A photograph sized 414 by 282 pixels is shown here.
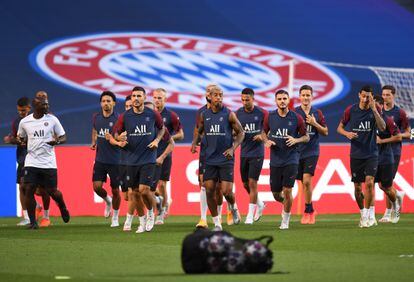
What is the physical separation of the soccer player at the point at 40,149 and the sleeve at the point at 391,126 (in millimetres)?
6080

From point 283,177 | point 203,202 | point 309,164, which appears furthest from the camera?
point 309,164

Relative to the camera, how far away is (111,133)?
21.3 m

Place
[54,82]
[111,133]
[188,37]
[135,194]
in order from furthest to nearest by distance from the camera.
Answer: [188,37]
[54,82]
[111,133]
[135,194]

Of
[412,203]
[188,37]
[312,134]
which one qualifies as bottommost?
[412,203]

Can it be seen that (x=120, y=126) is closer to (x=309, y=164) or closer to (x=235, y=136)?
(x=235, y=136)

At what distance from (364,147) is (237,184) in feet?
19.3

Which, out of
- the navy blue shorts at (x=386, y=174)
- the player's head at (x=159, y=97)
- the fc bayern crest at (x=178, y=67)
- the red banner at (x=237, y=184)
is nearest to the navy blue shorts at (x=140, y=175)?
the player's head at (x=159, y=97)

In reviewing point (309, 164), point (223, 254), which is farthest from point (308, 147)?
point (223, 254)

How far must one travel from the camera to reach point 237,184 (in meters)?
25.9

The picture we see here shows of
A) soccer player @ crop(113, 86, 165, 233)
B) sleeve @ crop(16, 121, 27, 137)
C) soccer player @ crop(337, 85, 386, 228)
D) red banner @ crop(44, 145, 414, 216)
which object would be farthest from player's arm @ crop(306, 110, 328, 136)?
sleeve @ crop(16, 121, 27, 137)

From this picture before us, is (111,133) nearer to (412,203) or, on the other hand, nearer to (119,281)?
(412,203)

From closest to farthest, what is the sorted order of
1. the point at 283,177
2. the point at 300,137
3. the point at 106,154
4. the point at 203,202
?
the point at 283,177 → the point at 300,137 → the point at 203,202 → the point at 106,154

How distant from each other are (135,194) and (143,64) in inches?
631

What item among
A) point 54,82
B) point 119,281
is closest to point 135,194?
point 119,281
